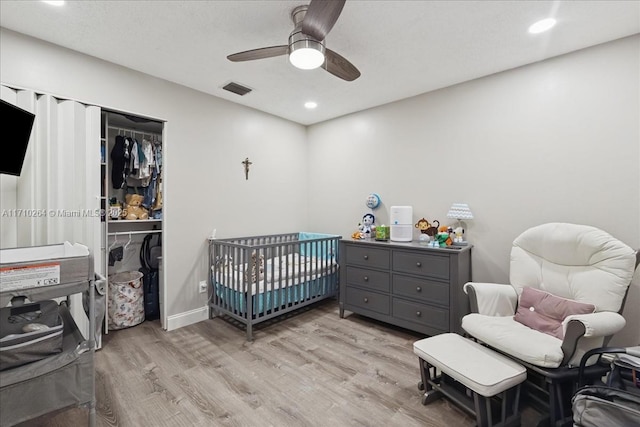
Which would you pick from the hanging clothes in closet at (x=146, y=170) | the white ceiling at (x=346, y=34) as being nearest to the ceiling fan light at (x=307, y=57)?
the white ceiling at (x=346, y=34)

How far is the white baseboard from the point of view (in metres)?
2.92

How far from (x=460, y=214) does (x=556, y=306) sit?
1.10m

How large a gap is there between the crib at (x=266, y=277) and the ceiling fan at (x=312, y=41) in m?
1.65

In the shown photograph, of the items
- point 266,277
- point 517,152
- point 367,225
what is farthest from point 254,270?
point 517,152

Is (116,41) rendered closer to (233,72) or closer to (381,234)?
(233,72)

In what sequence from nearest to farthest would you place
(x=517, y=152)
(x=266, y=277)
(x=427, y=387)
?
1. (x=427, y=387)
2. (x=517, y=152)
3. (x=266, y=277)

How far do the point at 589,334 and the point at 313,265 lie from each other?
2392mm

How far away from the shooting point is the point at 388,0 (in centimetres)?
175

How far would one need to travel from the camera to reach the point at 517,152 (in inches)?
102

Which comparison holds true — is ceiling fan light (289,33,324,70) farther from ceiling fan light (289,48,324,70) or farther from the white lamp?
the white lamp

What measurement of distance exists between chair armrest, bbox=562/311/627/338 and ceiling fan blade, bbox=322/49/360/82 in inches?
81.6

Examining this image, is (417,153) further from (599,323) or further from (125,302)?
(125,302)

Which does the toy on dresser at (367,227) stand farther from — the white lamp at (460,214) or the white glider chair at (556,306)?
the white glider chair at (556,306)

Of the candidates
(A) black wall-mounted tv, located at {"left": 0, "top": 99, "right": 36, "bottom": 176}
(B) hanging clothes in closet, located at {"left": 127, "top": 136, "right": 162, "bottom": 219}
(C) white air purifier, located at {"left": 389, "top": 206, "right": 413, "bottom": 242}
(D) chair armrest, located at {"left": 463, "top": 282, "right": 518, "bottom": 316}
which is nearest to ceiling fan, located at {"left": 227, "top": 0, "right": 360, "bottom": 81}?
(A) black wall-mounted tv, located at {"left": 0, "top": 99, "right": 36, "bottom": 176}
